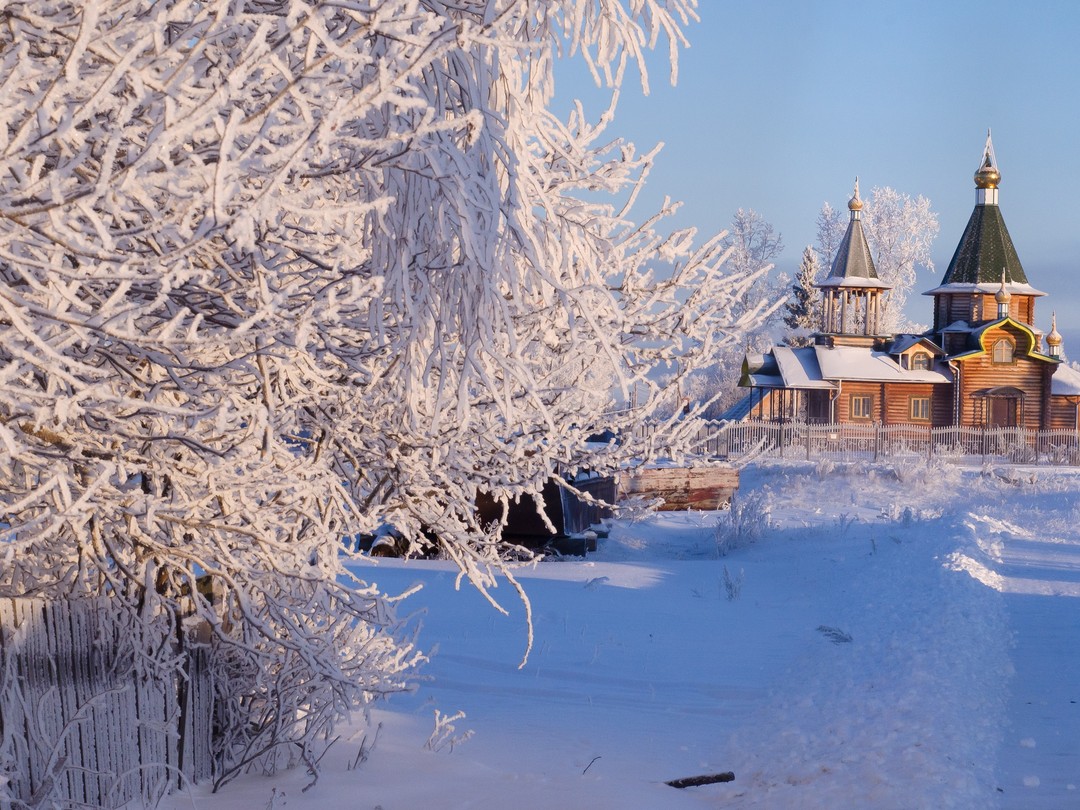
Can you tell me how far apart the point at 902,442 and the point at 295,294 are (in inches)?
1331

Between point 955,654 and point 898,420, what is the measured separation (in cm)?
Result: 3219

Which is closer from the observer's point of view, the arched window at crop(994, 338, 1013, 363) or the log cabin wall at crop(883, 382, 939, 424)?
the arched window at crop(994, 338, 1013, 363)

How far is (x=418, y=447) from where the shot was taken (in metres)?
4.93

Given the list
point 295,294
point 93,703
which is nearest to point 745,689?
point 93,703

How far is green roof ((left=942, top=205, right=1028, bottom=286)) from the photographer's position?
41.1 meters

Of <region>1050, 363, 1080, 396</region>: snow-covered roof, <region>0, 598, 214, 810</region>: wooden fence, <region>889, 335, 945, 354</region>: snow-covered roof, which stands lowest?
<region>0, 598, 214, 810</region>: wooden fence

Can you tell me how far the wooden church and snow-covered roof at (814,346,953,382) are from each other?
0.04m

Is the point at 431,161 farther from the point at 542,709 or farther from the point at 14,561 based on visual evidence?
the point at 542,709

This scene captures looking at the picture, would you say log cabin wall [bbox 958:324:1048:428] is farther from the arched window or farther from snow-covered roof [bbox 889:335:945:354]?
snow-covered roof [bbox 889:335:945:354]

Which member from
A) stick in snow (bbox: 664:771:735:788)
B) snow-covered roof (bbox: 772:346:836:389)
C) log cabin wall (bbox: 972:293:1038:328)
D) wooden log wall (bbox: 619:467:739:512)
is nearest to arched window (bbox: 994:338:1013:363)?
log cabin wall (bbox: 972:293:1038:328)

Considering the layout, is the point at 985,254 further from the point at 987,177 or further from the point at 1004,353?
the point at 1004,353

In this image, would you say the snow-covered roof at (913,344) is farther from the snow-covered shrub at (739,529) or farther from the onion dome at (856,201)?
the snow-covered shrub at (739,529)

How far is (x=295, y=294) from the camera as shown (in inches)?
154

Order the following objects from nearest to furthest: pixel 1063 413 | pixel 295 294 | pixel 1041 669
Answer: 1. pixel 295 294
2. pixel 1041 669
3. pixel 1063 413
